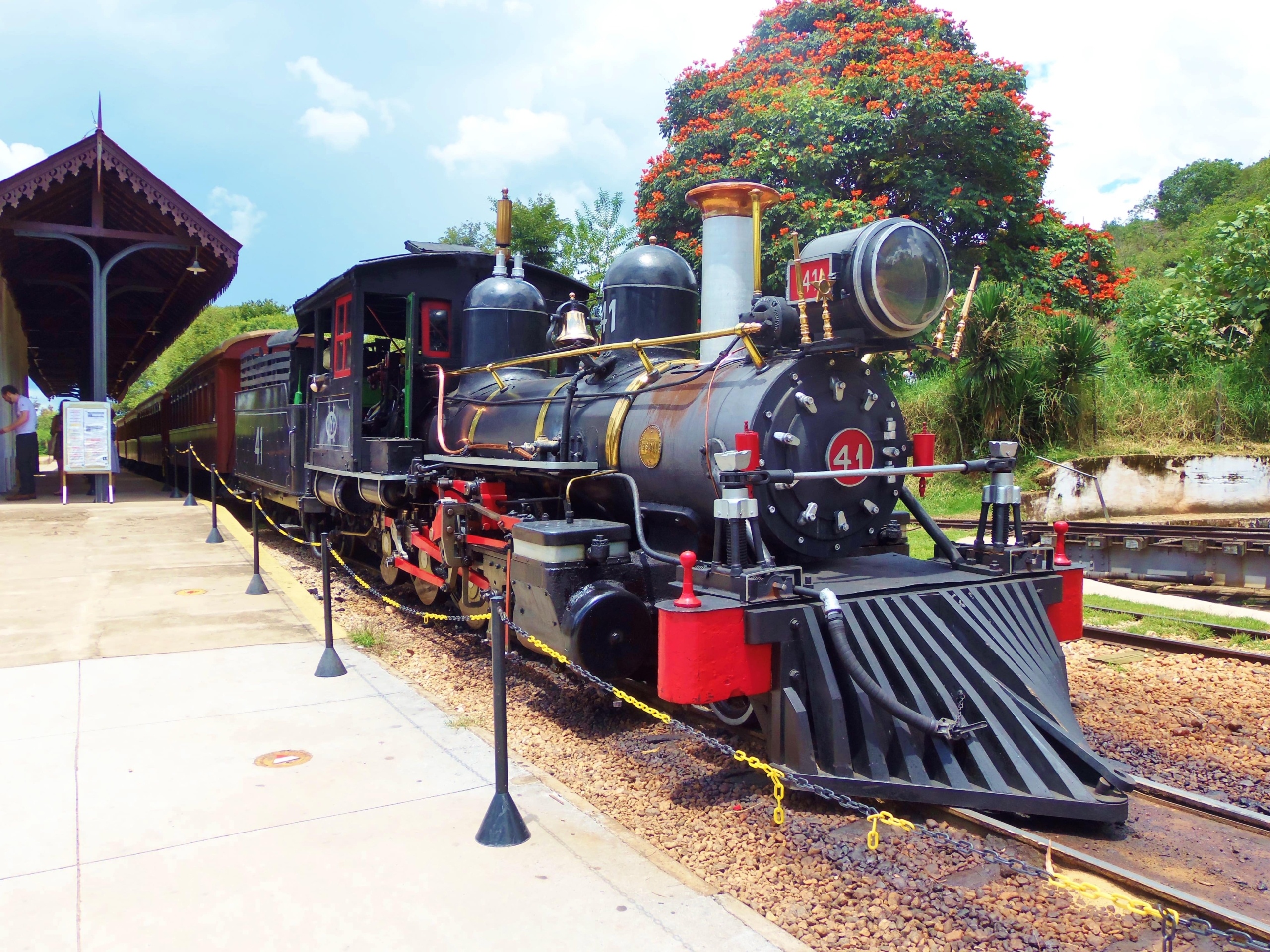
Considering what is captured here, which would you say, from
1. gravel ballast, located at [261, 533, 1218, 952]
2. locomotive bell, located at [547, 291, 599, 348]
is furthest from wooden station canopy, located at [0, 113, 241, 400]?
gravel ballast, located at [261, 533, 1218, 952]

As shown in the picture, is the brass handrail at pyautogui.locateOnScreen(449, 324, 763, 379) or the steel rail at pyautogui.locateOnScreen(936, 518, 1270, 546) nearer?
the brass handrail at pyautogui.locateOnScreen(449, 324, 763, 379)

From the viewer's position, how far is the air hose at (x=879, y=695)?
3.36 meters

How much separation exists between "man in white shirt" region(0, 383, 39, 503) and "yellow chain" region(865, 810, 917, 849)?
14955mm

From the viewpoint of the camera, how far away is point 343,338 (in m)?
7.45

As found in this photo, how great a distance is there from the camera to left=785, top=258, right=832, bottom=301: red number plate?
4.02 m

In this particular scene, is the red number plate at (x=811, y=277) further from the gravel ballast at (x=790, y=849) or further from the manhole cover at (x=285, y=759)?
the manhole cover at (x=285, y=759)

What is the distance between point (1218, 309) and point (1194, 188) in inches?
1420

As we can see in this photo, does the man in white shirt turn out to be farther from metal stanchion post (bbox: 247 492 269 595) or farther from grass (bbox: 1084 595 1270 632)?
grass (bbox: 1084 595 1270 632)

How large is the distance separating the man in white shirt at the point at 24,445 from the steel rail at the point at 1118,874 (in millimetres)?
15246

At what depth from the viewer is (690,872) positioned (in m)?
3.03

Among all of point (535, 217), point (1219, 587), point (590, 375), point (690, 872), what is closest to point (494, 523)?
point (590, 375)

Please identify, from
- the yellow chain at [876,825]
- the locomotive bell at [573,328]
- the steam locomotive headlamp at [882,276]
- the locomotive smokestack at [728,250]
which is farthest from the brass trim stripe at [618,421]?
the yellow chain at [876,825]

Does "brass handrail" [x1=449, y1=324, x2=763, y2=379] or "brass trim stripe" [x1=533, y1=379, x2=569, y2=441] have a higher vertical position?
"brass handrail" [x1=449, y1=324, x2=763, y2=379]

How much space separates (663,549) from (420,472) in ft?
7.98
